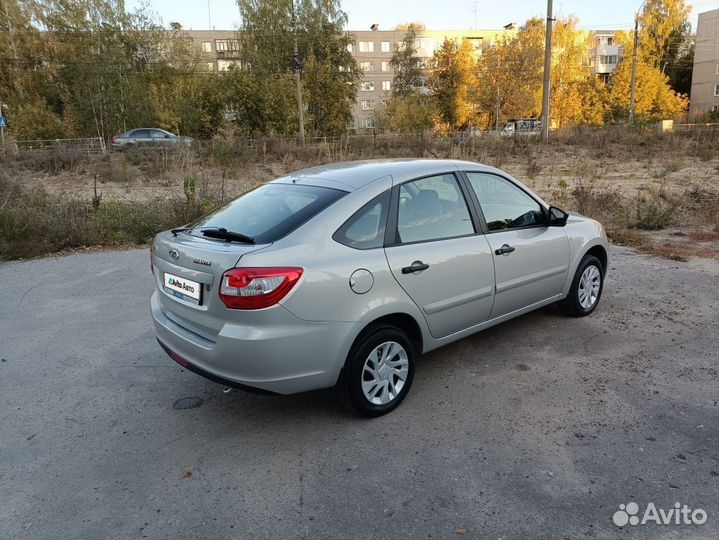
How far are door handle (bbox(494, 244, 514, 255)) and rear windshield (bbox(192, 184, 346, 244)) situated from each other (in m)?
1.39

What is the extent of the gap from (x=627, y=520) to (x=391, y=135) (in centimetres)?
2340

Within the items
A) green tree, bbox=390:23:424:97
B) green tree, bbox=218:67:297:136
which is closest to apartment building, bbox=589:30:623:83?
green tree, bbox=390:23:424:97

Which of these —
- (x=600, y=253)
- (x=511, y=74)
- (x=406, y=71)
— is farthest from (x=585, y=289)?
(x=406, y=71)

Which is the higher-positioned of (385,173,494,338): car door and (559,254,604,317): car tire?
(385,173,494,338): car door

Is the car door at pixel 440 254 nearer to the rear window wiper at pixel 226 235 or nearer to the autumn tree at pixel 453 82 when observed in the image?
the rear window wiper at pixel 226 235

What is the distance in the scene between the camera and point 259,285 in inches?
119

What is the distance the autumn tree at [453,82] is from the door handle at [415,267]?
50717 millimetres

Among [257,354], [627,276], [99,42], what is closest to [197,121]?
[99,42]

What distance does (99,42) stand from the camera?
135 feet

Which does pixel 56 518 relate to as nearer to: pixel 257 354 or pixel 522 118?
pixel 257 354

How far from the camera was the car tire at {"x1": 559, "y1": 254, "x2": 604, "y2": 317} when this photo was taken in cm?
518

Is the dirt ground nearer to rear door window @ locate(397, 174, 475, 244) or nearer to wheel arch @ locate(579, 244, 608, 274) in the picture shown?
wheel arch @ locate(579, 244, 608, 274)

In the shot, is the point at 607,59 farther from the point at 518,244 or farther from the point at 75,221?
the point at 518,244

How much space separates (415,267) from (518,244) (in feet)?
4.05
